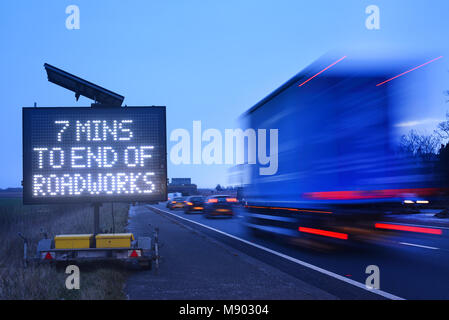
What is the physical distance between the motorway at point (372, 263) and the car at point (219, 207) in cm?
1339

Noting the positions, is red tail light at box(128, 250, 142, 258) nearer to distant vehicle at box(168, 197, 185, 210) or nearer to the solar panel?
the solar panel

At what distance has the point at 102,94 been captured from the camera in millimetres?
9578

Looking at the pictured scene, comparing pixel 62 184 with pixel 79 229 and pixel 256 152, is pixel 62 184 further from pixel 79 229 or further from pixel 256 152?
pixel 256 152

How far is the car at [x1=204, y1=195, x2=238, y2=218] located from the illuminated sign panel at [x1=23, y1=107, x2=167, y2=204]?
18.3 metres

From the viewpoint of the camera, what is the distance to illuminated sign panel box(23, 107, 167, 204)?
820 cm

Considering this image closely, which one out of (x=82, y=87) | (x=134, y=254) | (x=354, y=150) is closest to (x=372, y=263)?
(x=354, y=150)

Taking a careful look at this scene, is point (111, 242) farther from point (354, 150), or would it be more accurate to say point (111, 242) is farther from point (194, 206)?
point (194, 206)

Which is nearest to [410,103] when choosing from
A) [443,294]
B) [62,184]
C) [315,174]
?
[315,174]

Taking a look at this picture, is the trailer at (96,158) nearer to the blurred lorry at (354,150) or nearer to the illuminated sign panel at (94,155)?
the illuminated sign panel at (94,155)

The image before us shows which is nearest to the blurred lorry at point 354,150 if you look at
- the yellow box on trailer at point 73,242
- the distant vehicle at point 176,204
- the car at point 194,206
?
the yellow box on trailer at point 73,242

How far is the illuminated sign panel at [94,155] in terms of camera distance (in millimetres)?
8195

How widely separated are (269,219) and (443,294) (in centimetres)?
685

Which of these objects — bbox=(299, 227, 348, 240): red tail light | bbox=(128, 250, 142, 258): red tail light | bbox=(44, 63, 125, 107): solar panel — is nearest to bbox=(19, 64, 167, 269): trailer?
bbox=(128, 250, 142, 258): red tail light
